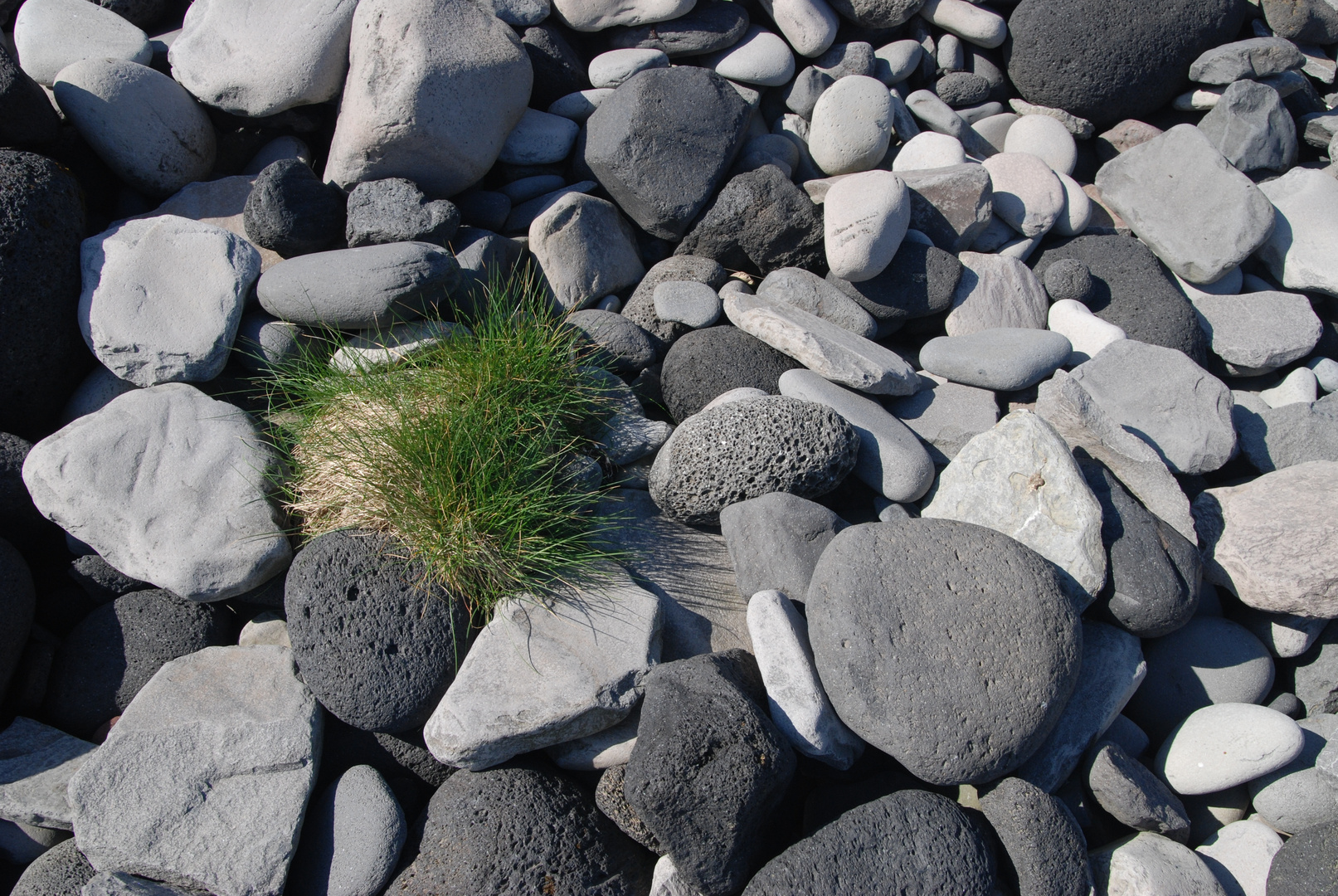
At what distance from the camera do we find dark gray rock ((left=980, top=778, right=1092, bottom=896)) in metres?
2.10

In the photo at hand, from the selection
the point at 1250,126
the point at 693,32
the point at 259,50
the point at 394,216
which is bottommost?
the point at 1250,126

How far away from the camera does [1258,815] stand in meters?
2.51

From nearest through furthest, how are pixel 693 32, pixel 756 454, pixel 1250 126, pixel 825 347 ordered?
pixel 756 454
pixel 825 347
pixel 693 32
pixel 1250 126

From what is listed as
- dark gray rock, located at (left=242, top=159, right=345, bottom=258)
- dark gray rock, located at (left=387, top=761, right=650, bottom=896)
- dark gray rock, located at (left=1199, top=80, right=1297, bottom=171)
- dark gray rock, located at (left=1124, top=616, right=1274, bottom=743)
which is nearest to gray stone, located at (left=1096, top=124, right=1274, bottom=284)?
dark gray rock, located at (left=1199, top=80, right=1297, bottom=171)

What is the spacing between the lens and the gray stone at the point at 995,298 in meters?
3.32

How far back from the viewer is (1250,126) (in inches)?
149

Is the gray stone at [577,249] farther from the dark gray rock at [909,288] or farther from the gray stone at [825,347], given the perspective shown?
the dark gray rock at [909,288]

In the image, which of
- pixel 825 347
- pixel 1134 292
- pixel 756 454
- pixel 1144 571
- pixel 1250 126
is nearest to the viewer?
pixel 1144 571

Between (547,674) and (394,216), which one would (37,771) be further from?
(394,216)

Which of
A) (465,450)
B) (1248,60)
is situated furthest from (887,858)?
(1248,60)

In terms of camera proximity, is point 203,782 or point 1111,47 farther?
point 1111,47

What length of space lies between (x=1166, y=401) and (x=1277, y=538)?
0.59 meters

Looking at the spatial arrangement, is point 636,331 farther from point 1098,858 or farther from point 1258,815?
point 1258,815

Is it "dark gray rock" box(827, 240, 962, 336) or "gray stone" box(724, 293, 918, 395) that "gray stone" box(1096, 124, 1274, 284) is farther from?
"gray stone" box(724, 293, 918, 395)
